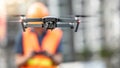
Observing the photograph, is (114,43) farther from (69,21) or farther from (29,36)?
(69,21)

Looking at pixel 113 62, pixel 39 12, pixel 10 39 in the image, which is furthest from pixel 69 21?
pixel 113 62

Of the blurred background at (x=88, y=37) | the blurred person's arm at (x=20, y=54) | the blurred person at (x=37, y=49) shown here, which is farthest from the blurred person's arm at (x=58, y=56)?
the blurred background at (x=88, y=37)

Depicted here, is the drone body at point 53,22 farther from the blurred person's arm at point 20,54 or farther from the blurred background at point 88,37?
the blurred background at point 88,37

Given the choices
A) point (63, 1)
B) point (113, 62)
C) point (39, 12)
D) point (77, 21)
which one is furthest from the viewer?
point (113, 62)

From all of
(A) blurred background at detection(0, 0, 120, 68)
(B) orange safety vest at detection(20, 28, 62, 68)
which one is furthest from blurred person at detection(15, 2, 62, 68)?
(A) blurred background at detection(0, 0, 120, 68)

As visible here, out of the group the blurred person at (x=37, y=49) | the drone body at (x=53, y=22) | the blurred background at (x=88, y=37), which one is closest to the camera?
the drone body at (x=53, y=22)

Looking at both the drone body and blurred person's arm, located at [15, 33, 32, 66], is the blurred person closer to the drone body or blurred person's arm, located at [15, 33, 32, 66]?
blurred person's arm, located at [15, 33, 32, 66]
